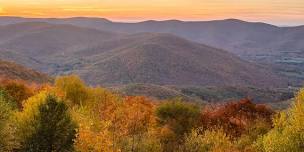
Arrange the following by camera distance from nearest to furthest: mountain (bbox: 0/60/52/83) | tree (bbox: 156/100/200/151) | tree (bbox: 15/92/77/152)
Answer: tree (bbox: 15/92/77/152) < tree (bbox: 156/100/200/151) < mountain (bbox: 0/60/52/83)

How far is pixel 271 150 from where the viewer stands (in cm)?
4641

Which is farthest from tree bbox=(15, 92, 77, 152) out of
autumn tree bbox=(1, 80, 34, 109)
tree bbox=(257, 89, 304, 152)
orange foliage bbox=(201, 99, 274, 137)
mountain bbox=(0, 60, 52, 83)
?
mountain bbox=(0, 60, 52, 83)

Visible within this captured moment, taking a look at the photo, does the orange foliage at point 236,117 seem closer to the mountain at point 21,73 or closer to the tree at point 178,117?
the tree at point 178,117

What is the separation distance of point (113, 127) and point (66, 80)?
3983cm

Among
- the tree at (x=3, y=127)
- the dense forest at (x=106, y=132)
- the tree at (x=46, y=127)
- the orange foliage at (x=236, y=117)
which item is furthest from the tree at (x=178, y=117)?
the tree at (x=3, y=127)

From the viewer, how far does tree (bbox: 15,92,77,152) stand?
48156 mm

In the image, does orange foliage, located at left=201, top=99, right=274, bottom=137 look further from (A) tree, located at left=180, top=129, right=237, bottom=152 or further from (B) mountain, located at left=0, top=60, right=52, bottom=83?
(B) mountain, located at left=0, top=60, right=52, bottom=83

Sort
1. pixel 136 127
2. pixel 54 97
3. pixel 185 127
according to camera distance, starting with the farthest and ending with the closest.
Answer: pixel 185 127 → pixel 136 127 → pixel 54 97

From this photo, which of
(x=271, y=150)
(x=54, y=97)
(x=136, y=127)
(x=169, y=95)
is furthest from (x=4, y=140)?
(x=169, y=95)

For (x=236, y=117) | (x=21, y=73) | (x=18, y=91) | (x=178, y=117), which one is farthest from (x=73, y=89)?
(x=21, y=73)

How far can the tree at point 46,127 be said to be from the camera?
1896 inches

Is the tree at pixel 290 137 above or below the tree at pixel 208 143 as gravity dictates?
above

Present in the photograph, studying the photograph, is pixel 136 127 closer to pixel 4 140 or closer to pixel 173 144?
pixel 173 144

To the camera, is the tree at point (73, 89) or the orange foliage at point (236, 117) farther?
the tree at point (73, 89)
